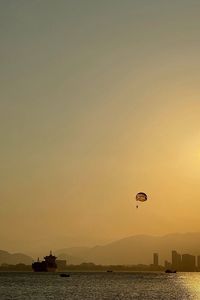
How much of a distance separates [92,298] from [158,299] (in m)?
12.3

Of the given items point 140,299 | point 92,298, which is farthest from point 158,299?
point 92,298

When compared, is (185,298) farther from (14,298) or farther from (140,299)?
(14,298)

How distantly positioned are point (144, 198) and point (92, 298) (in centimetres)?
3438

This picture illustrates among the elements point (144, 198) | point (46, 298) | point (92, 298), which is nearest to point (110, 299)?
point (92, 298)

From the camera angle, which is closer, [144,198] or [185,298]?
[144,198]

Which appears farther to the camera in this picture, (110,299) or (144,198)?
(110,299)

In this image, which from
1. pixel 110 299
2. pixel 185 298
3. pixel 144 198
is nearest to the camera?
pixel 144 198

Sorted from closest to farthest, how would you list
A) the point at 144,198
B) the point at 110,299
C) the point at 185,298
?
the point at 144,198 → the point at 110,299 → the point at 185,298

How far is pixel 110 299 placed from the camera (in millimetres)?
103625

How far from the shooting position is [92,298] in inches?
4208

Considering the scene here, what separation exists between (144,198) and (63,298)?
35.8m

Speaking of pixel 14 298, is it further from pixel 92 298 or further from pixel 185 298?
pixel 185 298

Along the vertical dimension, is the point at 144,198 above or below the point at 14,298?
above

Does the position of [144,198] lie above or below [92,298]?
above
